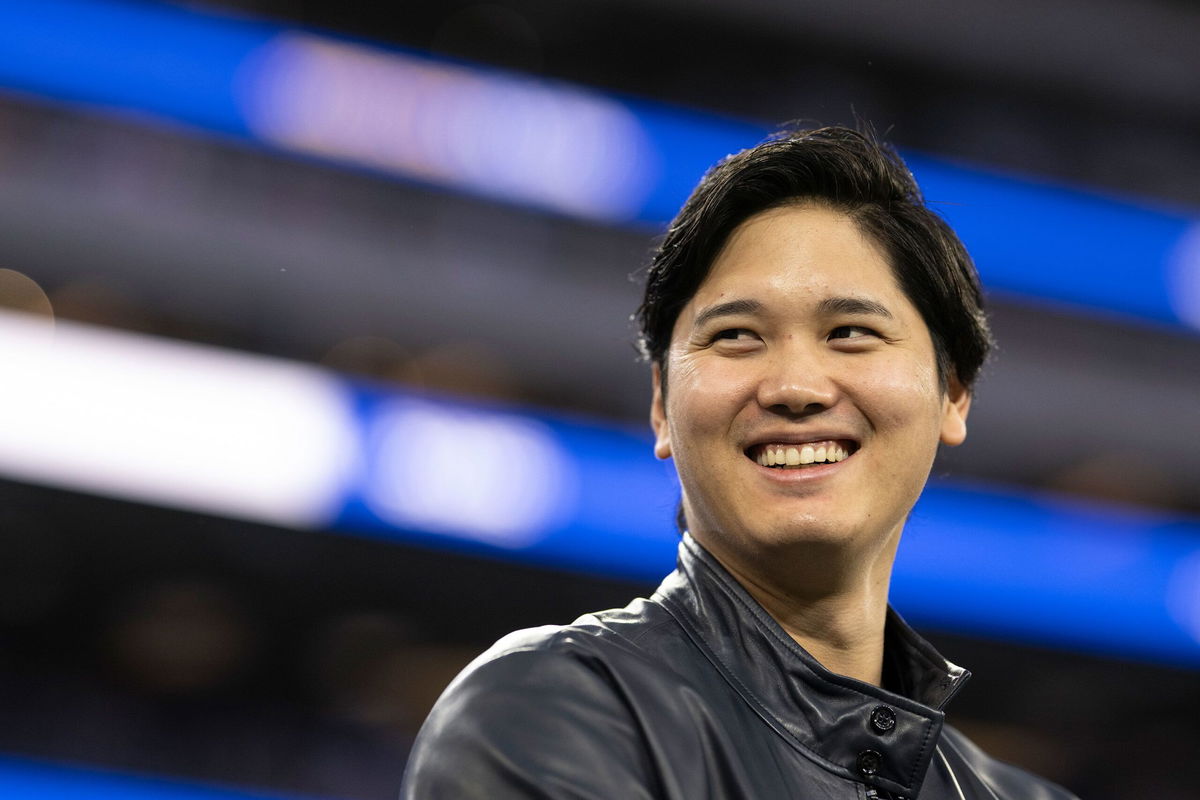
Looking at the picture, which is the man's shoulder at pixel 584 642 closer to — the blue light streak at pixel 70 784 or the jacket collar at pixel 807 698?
the jacket collar at pixel 807 698

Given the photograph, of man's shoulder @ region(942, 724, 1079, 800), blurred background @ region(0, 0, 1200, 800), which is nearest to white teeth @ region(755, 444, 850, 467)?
man's shoulder @ region(942, 724, 1079, 800)

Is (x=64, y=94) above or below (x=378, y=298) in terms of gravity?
above

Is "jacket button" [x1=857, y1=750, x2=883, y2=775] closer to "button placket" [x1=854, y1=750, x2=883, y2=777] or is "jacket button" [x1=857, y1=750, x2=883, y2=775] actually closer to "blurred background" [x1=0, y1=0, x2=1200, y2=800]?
"button placket" [x1=854, y1=750, x2=883, y2=777]

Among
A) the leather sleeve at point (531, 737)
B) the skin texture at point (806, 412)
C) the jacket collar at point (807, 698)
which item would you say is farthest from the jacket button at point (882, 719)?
the leather sleeve at point (531, 737)

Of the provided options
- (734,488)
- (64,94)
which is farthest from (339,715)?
(734,488)

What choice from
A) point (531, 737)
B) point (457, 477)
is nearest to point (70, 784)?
point (457, 477)

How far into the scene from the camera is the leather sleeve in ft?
3.14

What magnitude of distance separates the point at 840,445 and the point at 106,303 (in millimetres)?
5070

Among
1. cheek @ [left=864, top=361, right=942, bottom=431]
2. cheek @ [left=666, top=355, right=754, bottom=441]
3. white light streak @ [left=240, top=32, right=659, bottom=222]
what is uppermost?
white light streak @ [left=240, top=32, right=659, bottom=222]

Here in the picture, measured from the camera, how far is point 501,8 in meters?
6.41

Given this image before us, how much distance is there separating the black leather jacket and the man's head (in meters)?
0.10

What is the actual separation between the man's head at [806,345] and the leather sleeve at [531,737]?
9.8 inches

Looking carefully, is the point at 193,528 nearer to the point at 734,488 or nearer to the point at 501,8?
the point at 501,8

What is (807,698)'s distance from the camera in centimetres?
115
